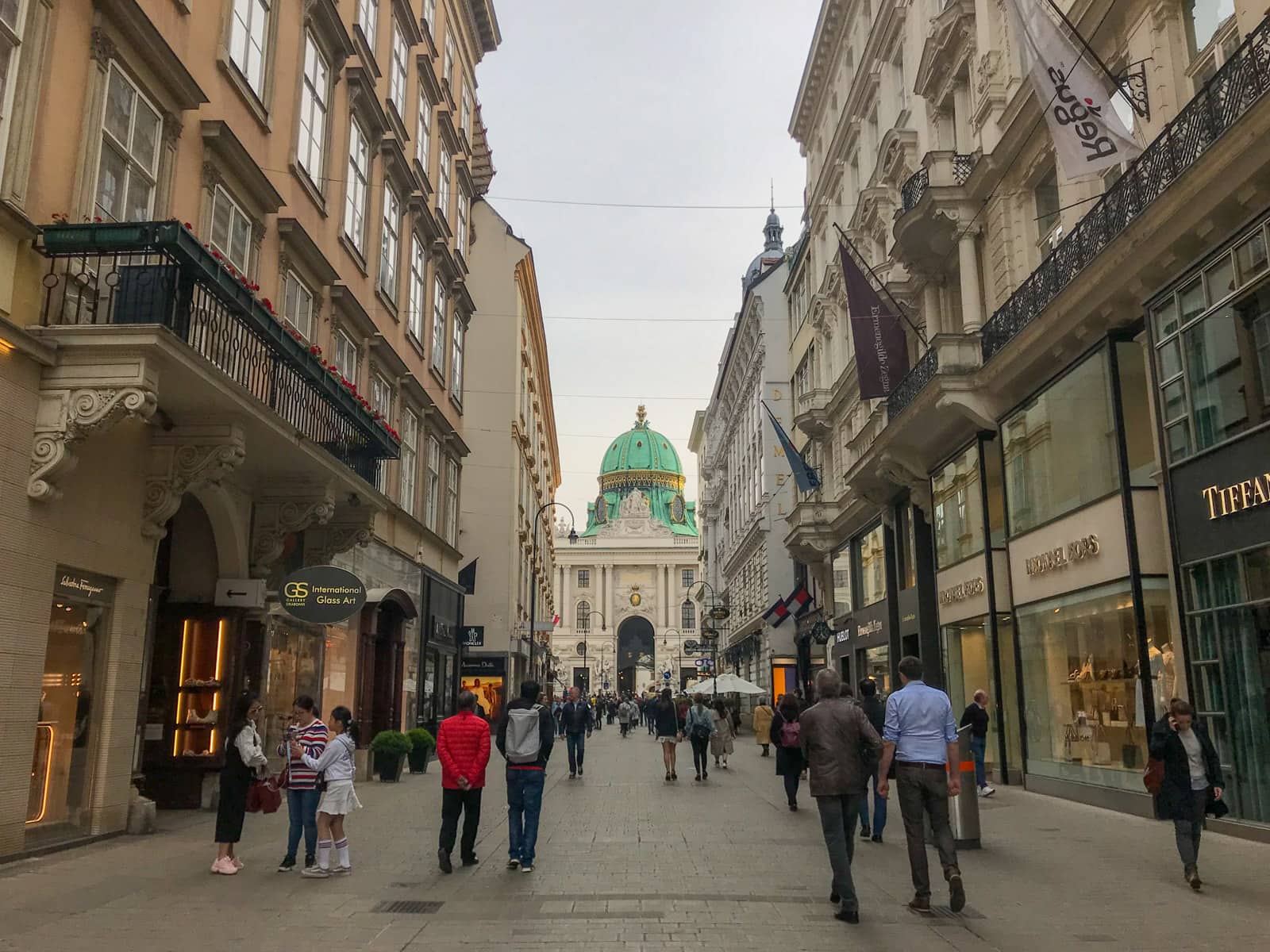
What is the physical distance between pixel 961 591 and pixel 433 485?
13.4 metres

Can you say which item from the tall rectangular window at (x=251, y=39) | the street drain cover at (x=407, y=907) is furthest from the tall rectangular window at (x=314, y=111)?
the street drain cover at (x=407, y=907)

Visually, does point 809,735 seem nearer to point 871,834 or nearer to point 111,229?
point 871,834

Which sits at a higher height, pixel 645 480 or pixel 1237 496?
pixel 645 480

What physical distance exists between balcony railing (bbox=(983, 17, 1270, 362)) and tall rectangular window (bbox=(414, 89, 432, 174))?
14.1 m

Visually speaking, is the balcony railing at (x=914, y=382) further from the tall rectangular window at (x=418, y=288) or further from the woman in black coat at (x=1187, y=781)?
the woman in black coat at (x=1187, y=781)

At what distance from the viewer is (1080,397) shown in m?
16.8

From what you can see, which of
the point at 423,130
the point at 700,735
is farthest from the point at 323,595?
the point at 423,130

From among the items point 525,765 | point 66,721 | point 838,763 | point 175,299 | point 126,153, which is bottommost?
point 525,765

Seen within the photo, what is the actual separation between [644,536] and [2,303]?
116 meters

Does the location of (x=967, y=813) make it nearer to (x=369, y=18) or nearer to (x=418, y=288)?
(x=369, y=18)

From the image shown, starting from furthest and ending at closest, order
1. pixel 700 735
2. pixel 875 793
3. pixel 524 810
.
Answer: pixel 700 735 < pixel 875 793 < pixel 524 810

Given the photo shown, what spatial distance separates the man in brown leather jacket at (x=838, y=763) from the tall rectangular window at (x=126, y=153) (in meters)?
8.66

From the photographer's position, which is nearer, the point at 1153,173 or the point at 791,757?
the point at 1153,173

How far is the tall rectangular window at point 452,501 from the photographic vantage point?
98.3ft
